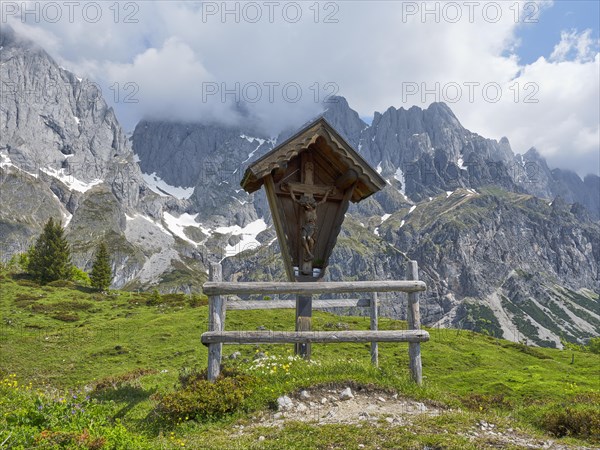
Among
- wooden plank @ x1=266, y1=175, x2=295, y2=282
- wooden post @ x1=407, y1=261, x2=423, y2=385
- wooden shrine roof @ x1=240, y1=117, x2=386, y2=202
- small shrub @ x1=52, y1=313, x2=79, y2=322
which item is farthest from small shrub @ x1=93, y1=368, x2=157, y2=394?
small shrub @ x1=52, y1=313, x2=79, y2=322

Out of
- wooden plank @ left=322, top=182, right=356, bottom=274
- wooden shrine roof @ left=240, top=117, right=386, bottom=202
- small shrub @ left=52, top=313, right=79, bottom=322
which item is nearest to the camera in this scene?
wooden shrine roof @ left=240, top=117, right=386, bottom=202

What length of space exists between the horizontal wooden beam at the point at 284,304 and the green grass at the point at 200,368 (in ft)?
5.43

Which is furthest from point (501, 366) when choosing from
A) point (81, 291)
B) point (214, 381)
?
point (81, 291)

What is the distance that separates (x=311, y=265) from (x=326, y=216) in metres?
1.90

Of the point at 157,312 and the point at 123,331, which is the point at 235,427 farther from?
the point at 157,312

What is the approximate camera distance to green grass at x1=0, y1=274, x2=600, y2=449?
855cm

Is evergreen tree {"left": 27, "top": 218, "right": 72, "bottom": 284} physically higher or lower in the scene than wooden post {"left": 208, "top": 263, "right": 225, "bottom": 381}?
higher

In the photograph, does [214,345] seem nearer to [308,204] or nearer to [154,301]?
[308,204]

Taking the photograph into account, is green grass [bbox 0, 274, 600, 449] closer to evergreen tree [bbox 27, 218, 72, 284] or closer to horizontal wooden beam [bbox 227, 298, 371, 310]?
horizontal wooden beam [bbox 227, 298, 371, 310]

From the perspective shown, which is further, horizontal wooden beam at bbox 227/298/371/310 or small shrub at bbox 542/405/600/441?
horizontal wooden beam at bbox 227/298/371/310

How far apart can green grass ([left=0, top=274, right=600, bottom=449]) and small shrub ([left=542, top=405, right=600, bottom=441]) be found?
0.09 meters

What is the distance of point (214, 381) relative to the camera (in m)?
11.5

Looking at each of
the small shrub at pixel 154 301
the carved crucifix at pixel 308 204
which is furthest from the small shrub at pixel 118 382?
the small shrub at pixel 154 301

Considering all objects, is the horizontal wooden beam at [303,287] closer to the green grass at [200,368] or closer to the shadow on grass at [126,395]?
the green grass at [200,368]
